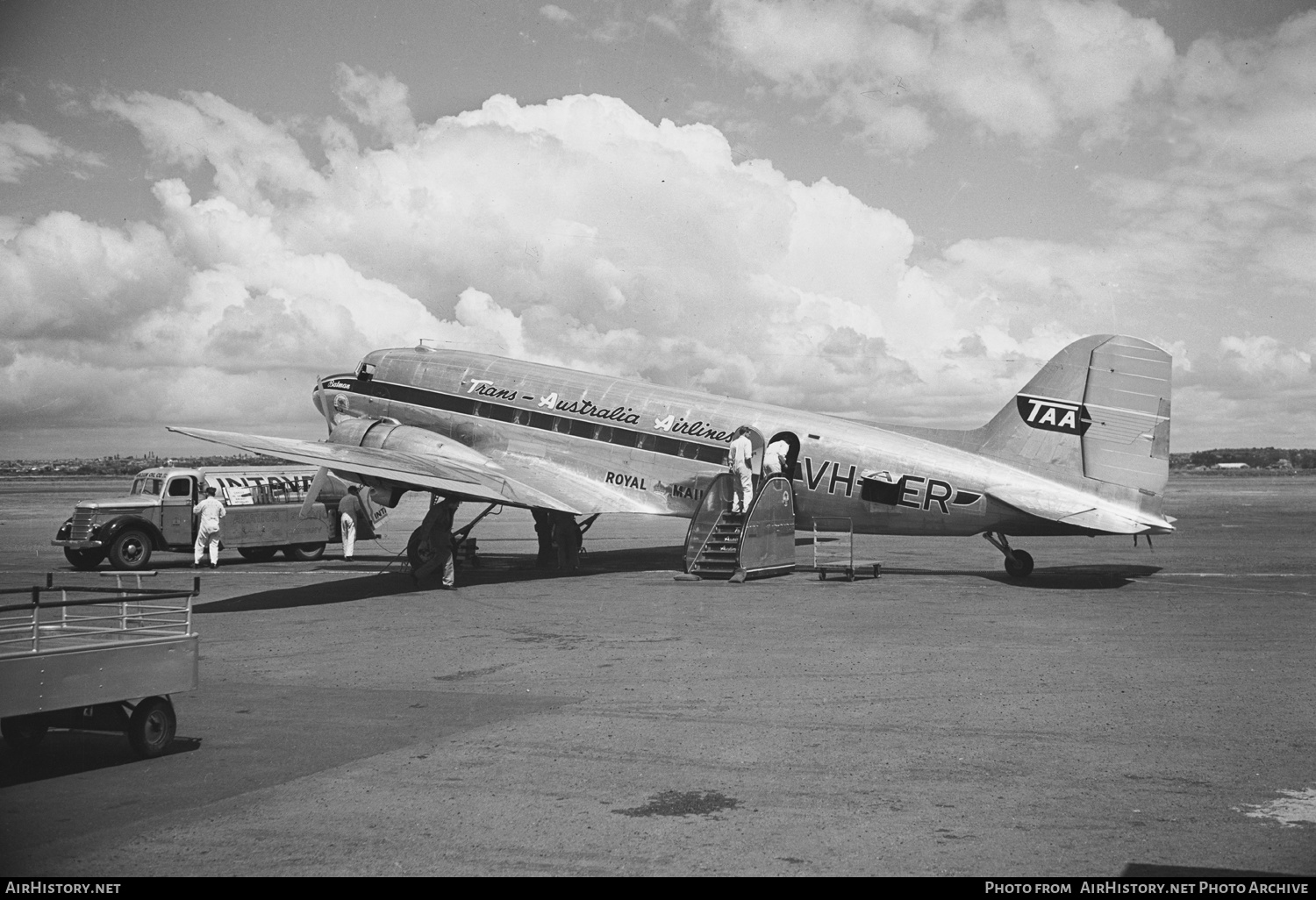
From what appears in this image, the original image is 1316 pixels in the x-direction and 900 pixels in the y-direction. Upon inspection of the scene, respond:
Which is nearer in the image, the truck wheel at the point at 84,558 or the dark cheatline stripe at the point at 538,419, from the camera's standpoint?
the dark cheatline stripe at the point at 538,419

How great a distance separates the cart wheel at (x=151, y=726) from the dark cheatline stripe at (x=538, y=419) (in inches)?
600

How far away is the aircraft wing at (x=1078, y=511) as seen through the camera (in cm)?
1795

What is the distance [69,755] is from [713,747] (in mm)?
5383

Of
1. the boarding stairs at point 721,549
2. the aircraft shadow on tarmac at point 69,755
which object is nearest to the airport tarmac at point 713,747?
the aircraft shadow on tarmac at point 69,755

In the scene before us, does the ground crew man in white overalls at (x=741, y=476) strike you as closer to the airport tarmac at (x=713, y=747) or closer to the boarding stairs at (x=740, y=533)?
the boarding stairs at (x=740, y=533)

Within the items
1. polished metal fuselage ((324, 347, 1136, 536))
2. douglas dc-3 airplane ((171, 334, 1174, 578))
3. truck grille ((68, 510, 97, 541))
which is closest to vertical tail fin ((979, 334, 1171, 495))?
douglas dc-3 airplane ((171, 334, 1174, 578))

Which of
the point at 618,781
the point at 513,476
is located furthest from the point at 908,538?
the point at 618,781

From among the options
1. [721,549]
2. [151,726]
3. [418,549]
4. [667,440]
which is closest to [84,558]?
[418,549]

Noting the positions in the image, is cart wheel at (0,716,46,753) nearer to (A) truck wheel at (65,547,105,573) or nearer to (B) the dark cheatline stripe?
(B) the dark cheatline stripe

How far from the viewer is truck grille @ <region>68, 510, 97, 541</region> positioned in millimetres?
24391

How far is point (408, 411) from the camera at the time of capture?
25188 mm

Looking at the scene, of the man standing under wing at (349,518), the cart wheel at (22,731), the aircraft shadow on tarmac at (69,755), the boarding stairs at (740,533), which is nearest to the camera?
the aircraft shadow on tarmac at (69,755)

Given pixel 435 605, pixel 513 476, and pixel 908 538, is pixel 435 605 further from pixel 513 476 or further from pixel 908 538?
pixel 908 538

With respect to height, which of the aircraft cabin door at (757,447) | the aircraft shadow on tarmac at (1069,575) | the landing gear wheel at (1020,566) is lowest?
the aircraft shadow on tarmac at (1069,575)
